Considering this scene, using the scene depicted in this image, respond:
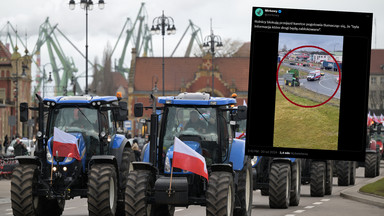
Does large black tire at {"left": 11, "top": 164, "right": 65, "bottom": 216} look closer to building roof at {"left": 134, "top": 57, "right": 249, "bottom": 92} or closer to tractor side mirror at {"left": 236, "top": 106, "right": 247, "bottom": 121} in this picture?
tractor side mirror at {"left": 236, "top": 106, "right": 247, "bottom": 121}

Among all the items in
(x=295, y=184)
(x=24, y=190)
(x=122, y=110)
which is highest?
(x=122, y=110)

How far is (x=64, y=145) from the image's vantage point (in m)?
17.9

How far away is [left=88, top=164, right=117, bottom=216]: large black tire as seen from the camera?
17.0 m

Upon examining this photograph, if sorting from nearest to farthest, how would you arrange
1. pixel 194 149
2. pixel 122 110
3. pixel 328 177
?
pixel 194 149, pixel 122 110, pixel 328 177

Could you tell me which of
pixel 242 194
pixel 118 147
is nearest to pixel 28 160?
pixel 118 147

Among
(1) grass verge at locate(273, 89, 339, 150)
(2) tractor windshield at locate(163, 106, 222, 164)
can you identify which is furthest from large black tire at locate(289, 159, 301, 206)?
(1) grass verge at locate(273, 89, 339, 150)

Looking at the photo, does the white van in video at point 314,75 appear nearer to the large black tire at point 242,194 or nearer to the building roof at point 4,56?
the large black tire at point 242,194

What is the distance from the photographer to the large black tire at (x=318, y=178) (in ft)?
88.7

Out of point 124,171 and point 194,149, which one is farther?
point 124,171

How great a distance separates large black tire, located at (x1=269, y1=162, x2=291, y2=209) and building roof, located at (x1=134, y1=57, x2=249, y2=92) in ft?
337

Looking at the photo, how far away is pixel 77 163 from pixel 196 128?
122 inches

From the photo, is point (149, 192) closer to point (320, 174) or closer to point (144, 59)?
point (320, 174)

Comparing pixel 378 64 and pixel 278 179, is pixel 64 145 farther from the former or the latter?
pixel 378 64

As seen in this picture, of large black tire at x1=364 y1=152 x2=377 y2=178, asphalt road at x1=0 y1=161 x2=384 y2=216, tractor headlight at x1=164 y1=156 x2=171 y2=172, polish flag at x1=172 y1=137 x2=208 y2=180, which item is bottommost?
large black tire at x1=364 y1=152 x2=377 y2=178
